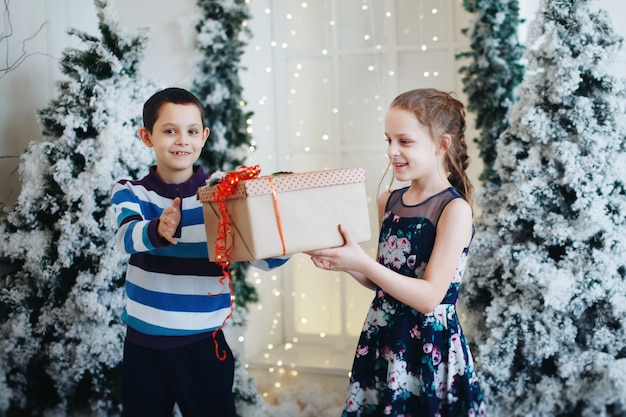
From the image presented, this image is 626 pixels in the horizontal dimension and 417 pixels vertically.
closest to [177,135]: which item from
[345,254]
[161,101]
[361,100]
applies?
[161,101]

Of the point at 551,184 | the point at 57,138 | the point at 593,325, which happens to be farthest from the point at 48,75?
the point at 593,325

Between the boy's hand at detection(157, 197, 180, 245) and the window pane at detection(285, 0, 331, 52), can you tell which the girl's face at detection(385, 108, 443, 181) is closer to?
the boy's hand at detection(157, 197, 180, 245)

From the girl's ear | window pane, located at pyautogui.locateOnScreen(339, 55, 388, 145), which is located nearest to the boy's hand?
the girl's ear

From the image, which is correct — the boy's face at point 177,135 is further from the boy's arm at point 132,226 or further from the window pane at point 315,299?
the window pane at point 315,299

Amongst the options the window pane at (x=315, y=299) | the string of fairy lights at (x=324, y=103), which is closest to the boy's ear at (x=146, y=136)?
the string of fairy lights at (x=324, y=103)

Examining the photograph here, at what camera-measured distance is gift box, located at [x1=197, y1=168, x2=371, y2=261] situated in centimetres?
154

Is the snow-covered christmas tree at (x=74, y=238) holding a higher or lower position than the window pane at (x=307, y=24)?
lower

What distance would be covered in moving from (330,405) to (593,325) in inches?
51.1

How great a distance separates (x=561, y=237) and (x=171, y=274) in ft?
4.74

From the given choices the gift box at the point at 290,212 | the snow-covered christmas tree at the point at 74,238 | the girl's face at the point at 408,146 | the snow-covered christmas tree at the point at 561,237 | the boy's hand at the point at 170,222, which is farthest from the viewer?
the snow-covered christmas tree at the point at 74,238

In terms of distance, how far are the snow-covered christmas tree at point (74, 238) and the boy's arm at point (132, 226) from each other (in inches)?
30.8

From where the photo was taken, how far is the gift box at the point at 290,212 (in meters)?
1.54

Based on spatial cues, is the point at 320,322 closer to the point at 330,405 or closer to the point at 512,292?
the point at 330,405

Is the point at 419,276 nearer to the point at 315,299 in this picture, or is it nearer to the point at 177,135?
the point at 177,135
